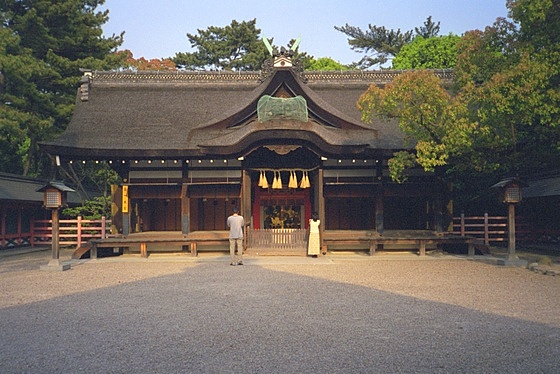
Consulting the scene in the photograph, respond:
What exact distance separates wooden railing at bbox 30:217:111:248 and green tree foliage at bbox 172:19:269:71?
2588 centimetres

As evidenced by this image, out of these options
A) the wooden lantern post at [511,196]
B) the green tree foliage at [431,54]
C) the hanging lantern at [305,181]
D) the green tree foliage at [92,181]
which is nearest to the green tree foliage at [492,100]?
the wooden lantern post at [511,196]

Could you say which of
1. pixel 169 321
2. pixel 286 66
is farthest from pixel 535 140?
pixel 169 321

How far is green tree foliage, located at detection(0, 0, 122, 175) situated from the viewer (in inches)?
800

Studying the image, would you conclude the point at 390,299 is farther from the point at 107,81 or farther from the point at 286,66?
the point at 107,81

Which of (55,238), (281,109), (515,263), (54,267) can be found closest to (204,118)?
(281,109)

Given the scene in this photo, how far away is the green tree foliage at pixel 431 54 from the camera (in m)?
31.2

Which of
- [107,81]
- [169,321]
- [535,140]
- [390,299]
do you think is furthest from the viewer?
[107,81]

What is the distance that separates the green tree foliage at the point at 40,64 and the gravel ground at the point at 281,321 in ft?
38.2

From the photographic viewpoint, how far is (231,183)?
56.2ft

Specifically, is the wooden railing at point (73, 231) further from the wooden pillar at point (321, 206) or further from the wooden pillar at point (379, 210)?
the wooden pillar at point (379, 210)

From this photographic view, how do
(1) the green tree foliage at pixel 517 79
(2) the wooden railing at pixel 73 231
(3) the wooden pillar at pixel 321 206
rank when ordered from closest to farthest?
(1) the green tree foliage at pixel 517 79, (3) the wooden pillar at pixel 321 206, (2) the wooden railing at pixel 73 231

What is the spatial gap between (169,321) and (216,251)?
404 inches

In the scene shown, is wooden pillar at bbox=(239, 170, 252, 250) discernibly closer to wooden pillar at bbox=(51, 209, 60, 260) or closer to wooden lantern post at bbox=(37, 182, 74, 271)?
wooden lantern post at bbox=(37, 182, 74, 271)

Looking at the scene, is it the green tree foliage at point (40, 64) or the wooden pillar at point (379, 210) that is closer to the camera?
the wooden pillar at point (379, 210)
